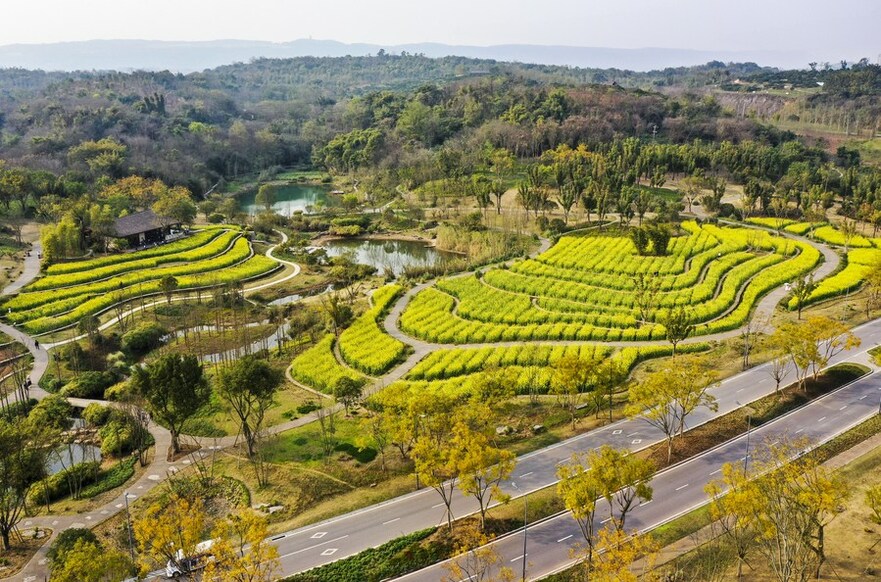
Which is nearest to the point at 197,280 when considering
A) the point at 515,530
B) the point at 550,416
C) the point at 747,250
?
the point at 550,416

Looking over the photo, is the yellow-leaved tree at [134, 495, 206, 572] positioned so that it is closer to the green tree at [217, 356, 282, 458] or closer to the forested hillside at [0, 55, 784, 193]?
the green tree at [217, 356, 282, 458]

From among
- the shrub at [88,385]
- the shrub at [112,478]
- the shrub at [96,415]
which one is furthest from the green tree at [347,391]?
the shrub at [88,385]

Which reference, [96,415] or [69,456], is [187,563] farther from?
[96,415]

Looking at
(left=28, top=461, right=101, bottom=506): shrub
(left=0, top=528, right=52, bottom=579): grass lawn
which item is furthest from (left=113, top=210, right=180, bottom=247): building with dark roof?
(left=0, top=528, right=52, bottom=579): grass lawn

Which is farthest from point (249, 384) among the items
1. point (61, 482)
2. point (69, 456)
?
point (69, 456)

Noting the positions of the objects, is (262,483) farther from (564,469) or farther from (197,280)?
(197,280)

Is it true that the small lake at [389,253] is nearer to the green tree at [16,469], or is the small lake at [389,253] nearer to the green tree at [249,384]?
the green tree at [249,384]
